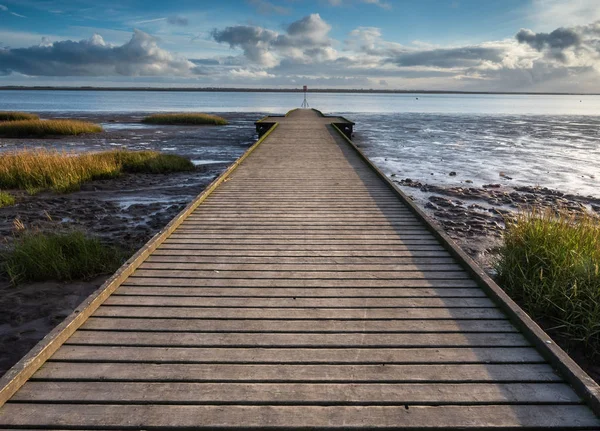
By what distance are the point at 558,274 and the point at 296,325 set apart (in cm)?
359

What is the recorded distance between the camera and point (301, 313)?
12.1 ft

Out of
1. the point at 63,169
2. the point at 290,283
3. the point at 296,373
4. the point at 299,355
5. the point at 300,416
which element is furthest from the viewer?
the point at 63,169

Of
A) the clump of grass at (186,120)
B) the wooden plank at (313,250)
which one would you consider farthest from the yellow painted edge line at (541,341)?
the clump of grass at (186,120)

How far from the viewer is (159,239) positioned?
209 inches

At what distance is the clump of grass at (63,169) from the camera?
11.7 meters

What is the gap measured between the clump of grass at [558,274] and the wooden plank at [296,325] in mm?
1400

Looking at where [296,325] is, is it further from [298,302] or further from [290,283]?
[290,283]

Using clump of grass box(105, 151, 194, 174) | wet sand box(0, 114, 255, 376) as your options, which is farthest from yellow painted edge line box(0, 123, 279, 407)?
clump of grass box(105, 151, 194, 174)

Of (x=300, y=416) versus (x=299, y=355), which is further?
(x=299, y=355)

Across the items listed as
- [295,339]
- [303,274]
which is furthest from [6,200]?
[295,339]

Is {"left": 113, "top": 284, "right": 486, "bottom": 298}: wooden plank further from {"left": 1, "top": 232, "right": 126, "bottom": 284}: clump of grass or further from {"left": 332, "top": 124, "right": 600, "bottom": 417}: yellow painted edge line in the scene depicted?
{"left": 1, "top": 232, "right": 126, "bottom": 284}: clump of grass

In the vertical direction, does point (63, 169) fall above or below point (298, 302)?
above

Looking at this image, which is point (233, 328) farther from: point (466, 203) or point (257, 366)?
point (466, 203)

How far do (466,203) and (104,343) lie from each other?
9954 millimetres
